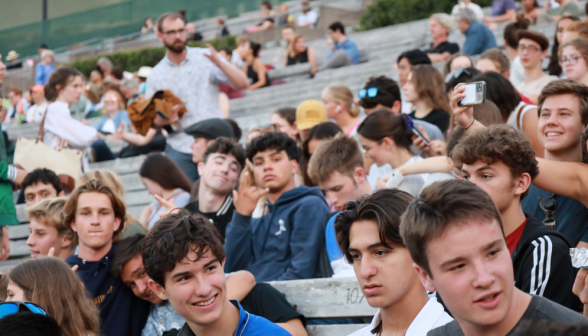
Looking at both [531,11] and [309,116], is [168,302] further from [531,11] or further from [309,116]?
[531,11]

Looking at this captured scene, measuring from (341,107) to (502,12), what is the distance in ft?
21.8

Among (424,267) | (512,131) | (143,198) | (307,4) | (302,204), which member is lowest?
(143,198)

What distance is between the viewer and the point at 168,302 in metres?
4.28

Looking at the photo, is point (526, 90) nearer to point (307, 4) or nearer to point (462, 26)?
point (462, 26)

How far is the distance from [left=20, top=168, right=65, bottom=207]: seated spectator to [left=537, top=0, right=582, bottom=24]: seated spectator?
25.2 ft

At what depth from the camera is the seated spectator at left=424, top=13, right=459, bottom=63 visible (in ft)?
30.8

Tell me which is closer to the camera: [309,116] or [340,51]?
[309,116]

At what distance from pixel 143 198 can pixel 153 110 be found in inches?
54.5

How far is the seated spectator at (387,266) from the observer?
2.93 metres

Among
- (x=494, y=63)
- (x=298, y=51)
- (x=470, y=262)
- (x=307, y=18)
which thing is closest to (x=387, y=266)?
(x=470, y=262)

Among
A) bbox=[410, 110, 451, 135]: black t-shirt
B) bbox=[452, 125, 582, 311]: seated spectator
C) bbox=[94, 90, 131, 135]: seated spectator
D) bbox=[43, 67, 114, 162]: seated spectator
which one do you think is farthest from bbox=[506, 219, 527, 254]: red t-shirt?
bbox=[94, 90, 131, 135]: seated spectator

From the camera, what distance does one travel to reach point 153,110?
755 centimetres

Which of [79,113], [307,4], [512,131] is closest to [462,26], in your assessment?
[512,131]

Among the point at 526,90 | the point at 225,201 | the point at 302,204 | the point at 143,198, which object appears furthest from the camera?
the point at 143,198
